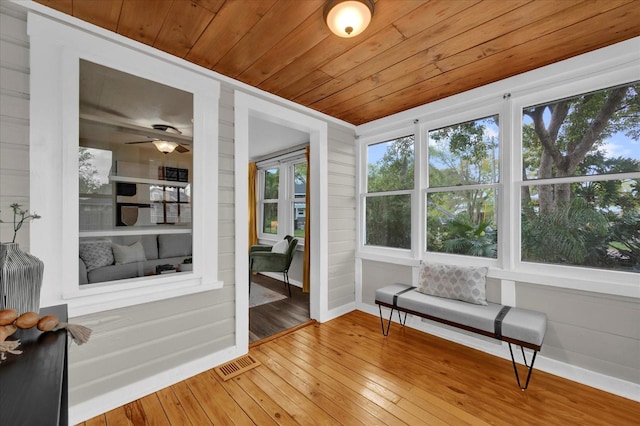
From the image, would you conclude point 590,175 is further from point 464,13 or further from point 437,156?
point 464,13

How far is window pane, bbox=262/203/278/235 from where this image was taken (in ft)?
18.0

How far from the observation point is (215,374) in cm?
215

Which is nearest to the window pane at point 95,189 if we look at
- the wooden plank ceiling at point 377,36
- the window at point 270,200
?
the wooden plank ceiling at point 377,36

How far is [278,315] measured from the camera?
337 cm

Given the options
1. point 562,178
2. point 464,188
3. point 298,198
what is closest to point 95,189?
point 464,188

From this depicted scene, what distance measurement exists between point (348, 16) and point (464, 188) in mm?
1982

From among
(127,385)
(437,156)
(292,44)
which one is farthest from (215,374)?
(437,156)

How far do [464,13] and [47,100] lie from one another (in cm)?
251

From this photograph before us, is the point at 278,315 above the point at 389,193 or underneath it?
underneath

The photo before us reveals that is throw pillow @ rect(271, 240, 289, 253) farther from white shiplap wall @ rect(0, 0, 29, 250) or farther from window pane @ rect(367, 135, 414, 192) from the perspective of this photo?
white shiplap wall @ rect(0, 0, 29, 250)

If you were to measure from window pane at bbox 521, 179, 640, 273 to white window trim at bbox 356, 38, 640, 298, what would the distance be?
7cm

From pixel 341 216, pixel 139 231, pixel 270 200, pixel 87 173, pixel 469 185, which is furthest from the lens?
pixel 270 200

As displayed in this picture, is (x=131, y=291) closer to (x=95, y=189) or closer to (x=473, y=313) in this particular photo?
(x=95, y=189)

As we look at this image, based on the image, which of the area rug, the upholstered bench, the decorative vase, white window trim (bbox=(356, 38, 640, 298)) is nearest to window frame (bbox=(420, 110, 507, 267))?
white window trim (bbox=(356, 38, 640, 298))
